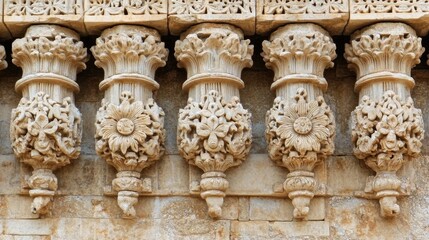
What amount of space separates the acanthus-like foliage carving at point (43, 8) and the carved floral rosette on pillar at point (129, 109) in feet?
0.64

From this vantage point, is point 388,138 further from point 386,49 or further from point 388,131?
point 386,49

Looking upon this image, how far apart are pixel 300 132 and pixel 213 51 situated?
0.58 meters

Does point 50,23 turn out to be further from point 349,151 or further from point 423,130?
point 423,130

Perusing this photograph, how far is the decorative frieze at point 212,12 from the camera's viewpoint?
4648 millimetres

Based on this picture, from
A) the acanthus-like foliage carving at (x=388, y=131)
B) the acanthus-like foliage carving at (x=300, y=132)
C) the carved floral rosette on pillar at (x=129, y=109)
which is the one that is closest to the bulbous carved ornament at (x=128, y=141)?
the carved floral rosette on pillar at (x=129, y=109)

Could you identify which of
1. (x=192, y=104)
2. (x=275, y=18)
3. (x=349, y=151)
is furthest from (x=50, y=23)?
(x=349, y=151)

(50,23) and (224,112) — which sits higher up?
(50,23)

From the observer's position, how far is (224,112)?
4.57 metres

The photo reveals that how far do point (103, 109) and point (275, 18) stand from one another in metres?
0.94

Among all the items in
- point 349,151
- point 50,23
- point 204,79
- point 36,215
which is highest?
point 50,23

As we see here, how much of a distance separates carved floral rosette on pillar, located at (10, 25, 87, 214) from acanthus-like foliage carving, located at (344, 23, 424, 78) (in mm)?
1388

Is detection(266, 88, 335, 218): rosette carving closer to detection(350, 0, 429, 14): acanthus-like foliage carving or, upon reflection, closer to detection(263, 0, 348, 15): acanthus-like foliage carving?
detection(263, 0, 348, 15): acanthus-like foliage carving

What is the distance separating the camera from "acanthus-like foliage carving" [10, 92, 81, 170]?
4.55 m

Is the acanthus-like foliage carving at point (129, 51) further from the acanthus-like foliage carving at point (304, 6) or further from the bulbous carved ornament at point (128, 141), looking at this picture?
the acanthus-like foliage carving at point (304, 6)
